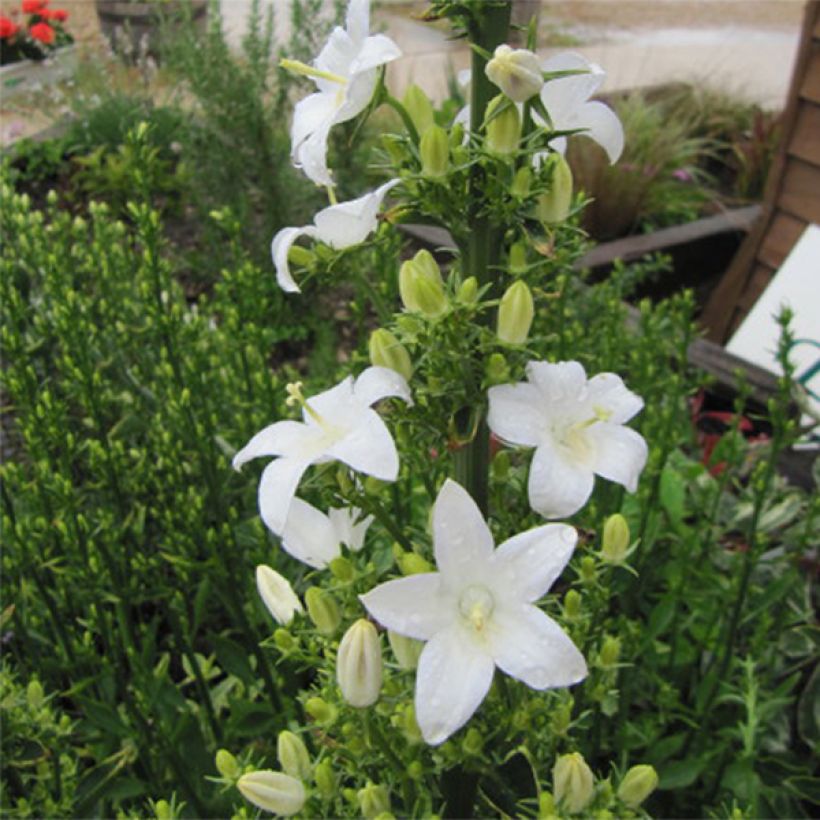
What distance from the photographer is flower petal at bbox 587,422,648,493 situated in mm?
941

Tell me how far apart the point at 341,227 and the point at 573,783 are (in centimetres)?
55

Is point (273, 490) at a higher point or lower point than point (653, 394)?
higher

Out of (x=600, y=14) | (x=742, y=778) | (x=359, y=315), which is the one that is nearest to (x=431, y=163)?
(x=359, y=315)

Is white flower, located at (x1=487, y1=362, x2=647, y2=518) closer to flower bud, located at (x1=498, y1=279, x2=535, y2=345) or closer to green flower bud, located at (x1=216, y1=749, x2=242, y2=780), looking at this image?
flower bud, located at (x1=498, y1=279, x2=535, y2=345)

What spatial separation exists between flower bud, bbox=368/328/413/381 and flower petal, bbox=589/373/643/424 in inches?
6.7

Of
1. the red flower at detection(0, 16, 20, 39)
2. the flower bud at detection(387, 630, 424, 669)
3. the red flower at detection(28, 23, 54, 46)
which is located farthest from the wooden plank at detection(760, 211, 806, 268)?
the red flower at detection(0, 16, 20, 39)

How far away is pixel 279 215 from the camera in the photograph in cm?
392

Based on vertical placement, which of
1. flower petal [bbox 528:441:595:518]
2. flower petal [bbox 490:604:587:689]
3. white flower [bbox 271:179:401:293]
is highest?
white flower [bbox 271:179:401:293]

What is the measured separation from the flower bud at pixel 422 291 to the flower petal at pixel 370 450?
103 millimetres

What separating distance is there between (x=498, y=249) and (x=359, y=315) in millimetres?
894

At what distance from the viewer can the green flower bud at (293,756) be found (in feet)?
3.42

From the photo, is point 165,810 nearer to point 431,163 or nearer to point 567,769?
point 567,769

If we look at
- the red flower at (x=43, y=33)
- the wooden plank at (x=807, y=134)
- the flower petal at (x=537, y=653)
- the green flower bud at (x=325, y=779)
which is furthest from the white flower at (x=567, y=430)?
the red flower at (x=43, y=33)

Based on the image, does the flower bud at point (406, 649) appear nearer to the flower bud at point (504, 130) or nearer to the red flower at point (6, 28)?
the flower bud at point (504, 130)
